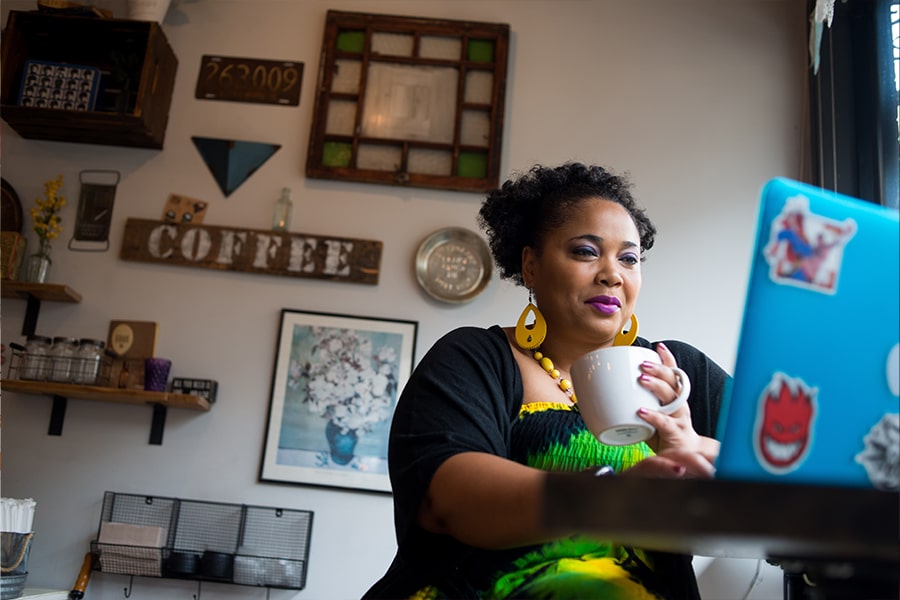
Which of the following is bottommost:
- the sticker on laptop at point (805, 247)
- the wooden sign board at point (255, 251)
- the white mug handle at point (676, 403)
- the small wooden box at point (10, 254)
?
the white mug handle at point (676, 403)

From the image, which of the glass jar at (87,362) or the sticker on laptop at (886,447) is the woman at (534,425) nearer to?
the sticker on laptop at (886,447)

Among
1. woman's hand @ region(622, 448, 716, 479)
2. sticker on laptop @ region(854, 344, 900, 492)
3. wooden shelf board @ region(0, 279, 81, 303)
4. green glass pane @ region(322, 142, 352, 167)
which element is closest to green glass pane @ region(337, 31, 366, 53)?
green glass pane @ region(322, 142, 352, 167)

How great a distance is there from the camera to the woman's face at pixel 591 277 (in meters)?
1.34

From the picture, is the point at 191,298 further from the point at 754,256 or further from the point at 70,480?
the point at 754,256

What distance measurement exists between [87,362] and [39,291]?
353 mm

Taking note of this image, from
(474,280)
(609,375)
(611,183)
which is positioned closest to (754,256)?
(609,375)

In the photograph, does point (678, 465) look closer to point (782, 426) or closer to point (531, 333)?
point (782, 426)

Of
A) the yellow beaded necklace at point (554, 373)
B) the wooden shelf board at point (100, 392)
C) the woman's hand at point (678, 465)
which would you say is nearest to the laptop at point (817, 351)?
the woman's hand at point (678, 465)

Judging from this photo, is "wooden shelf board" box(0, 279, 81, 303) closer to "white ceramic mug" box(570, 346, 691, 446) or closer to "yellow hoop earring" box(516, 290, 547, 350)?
"yellow hoop earring" box(516, 290, 547, 350)

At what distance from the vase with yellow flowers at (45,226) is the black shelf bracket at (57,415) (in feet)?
1.47

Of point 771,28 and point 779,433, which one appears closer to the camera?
point 779,433

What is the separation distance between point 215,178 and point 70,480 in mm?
1236

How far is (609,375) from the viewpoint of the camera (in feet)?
2.95

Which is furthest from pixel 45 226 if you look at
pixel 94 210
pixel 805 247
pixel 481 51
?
pixel 805 247
